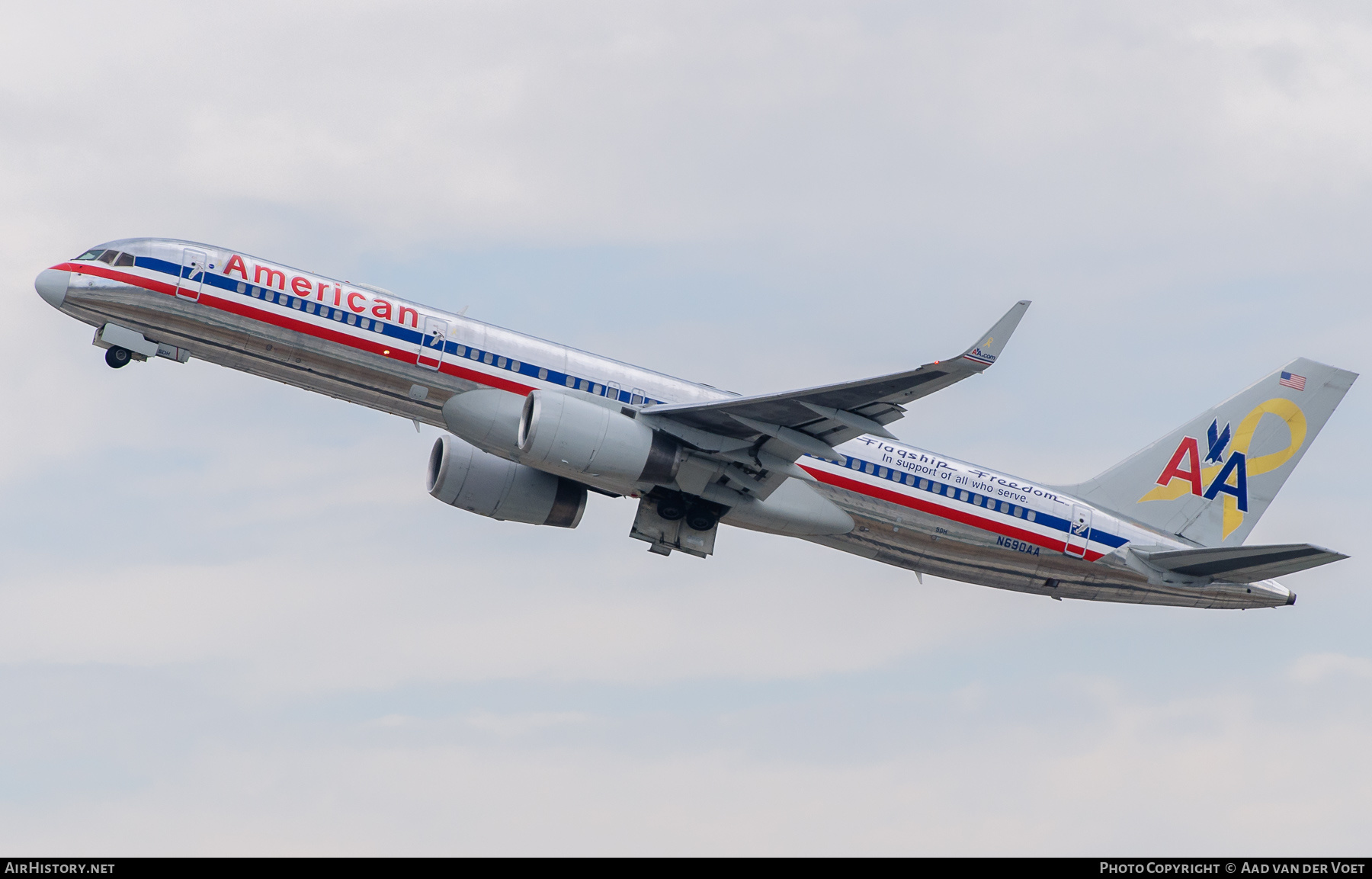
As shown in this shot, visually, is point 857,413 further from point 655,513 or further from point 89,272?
point 89,272

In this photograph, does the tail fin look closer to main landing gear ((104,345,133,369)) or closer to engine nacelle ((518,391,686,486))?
engine nacelle ((518,391,686,486))

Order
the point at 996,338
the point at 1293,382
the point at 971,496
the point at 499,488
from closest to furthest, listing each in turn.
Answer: the point at 996,338, the point at 971,496, the point at 499,488, the point at 1293,382

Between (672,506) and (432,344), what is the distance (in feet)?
25.2

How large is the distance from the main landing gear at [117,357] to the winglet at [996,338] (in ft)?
67.9

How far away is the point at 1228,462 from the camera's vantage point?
45562mm

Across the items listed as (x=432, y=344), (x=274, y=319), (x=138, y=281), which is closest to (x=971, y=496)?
(x=432, y=344)

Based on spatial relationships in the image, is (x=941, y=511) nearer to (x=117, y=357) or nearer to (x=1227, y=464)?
(x=1227, y=464)

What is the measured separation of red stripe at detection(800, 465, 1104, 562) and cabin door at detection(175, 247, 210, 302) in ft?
53.3

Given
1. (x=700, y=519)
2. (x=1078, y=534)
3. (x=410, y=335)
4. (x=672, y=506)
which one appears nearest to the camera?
(x=410, y=335)

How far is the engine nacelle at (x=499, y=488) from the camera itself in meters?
41.0

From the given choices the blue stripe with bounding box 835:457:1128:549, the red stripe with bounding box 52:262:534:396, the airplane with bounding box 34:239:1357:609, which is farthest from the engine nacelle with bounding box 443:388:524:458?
the blue stripe with bounding box 835:457:1128:549

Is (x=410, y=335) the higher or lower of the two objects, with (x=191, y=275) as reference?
lower

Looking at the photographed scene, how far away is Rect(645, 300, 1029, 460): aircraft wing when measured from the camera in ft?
101

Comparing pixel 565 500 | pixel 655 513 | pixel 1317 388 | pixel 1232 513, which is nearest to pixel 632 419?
pixel 655 513
